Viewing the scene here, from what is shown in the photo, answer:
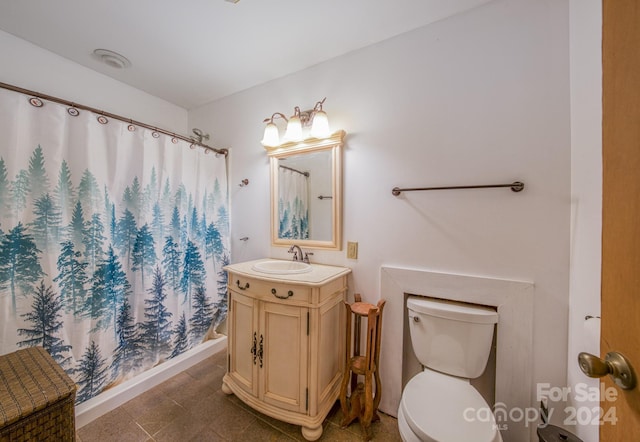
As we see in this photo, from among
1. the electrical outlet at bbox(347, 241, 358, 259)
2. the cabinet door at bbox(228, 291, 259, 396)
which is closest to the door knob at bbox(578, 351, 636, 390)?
the electrical outlet at bbox(347, 241, 358, 259)

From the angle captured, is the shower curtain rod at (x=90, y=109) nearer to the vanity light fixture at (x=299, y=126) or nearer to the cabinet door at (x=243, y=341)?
the vanity light fixture at (x=299, y=126)

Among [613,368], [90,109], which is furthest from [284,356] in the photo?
[90,109]

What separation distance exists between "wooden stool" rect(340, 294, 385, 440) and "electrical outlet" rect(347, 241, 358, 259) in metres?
0.26

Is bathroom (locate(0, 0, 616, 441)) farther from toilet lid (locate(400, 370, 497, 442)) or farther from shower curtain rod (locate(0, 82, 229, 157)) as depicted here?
shower curtain rod (locate(0, 82, 229, 157))

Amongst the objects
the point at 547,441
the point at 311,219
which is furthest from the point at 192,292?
the point at 547,441

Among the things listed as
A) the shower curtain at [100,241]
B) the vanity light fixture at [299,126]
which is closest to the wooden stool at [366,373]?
the vanity light fixture at [299,126]

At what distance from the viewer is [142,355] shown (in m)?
1.70

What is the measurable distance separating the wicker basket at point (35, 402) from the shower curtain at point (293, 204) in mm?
1337

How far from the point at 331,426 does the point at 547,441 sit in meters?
1.00

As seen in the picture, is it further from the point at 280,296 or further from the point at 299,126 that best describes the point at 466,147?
the point at 280,296

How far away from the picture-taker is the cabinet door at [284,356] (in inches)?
50.6

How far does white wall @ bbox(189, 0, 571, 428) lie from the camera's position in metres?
Answer: 1.11

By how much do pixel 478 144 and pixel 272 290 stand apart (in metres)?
1.39

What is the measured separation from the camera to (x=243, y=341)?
59.0 inches
